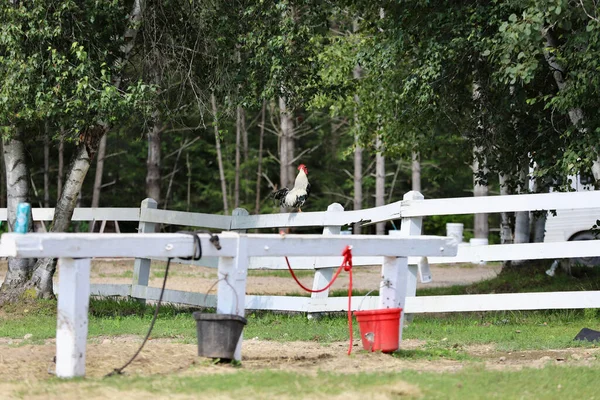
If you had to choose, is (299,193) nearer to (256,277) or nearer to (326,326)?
(326,326)

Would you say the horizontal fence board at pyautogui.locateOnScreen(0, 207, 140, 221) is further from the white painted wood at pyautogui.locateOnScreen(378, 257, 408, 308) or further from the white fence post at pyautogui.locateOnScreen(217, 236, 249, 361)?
the white fence post at pyautogui.locateOnScreen(217, 236, 249, 361)

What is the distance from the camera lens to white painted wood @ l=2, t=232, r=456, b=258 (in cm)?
591

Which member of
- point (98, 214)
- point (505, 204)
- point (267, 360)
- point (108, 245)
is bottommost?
point (267, 360)

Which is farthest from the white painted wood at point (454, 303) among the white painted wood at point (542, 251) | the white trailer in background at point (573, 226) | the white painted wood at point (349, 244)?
the white trailer in background at point (573, 226)

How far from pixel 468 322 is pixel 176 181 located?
108ft

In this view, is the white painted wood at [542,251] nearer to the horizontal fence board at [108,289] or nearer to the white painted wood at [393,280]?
the white painted wood at [393,280]

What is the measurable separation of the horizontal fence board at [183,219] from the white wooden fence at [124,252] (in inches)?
226

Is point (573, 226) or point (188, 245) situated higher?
point (573, 226)

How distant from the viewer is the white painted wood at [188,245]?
591cm

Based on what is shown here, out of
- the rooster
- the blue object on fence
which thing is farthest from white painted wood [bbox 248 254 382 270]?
the blue object on fence

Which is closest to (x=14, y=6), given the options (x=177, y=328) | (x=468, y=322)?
(x=177, y=328)

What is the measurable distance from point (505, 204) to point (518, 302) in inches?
45.2

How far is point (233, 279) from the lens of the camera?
6.68 m

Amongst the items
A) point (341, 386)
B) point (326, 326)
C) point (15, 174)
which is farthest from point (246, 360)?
point (15, 174)
